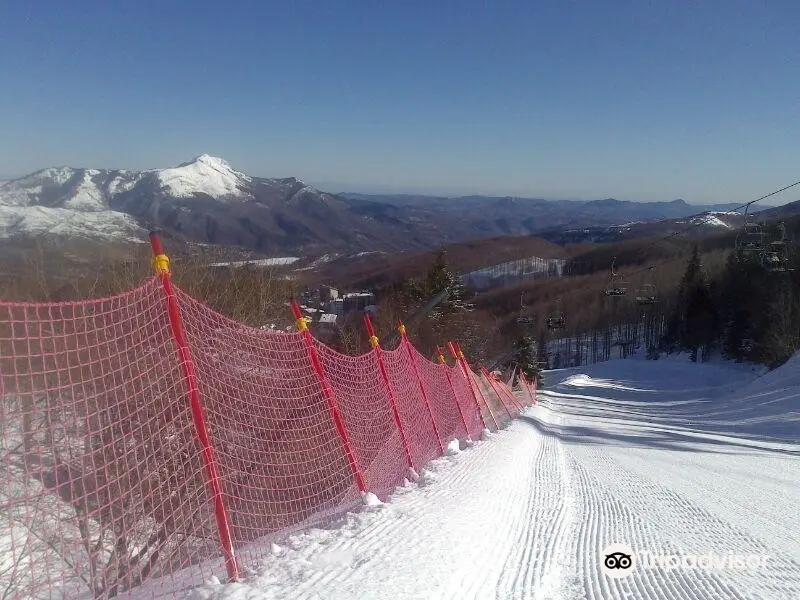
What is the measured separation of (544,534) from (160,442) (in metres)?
3.22

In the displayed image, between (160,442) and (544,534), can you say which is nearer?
(544,534)

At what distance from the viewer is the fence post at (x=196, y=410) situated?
3.61 metres

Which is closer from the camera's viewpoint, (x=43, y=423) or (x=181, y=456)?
(x=43, y=423)

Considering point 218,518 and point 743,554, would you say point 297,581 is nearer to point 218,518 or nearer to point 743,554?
point 218,518

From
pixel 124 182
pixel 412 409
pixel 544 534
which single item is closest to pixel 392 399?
pixel 412 409

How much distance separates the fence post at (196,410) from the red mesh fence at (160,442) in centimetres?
4

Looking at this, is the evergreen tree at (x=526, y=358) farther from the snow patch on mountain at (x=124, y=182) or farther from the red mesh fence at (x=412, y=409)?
the snow patch on mountain at (x=124, y=182)

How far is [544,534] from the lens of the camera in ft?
16.0

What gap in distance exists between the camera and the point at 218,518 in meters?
3.69

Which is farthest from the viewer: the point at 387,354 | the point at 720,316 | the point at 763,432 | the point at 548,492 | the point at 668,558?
the point at 720,316

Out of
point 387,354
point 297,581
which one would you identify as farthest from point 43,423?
point 387,354

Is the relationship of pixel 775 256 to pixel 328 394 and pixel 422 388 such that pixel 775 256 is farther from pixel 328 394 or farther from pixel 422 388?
pixel 328 394

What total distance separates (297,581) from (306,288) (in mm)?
21102

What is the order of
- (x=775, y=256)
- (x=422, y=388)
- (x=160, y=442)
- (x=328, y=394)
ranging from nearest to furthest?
(x=160, y=442) < (x=328, y=394) < (x=422, y=388) < (x=775, y=256)
